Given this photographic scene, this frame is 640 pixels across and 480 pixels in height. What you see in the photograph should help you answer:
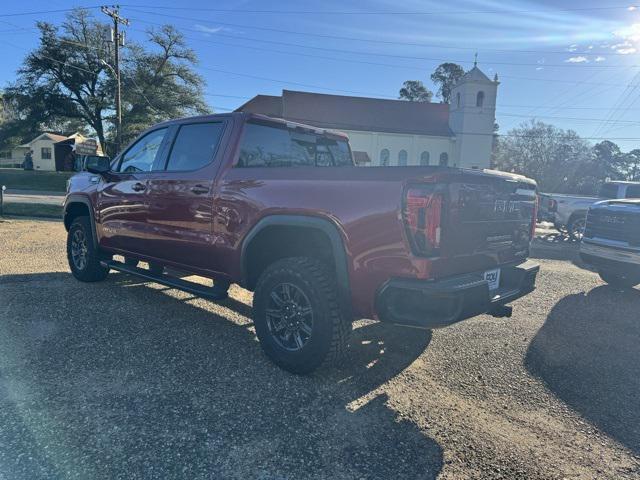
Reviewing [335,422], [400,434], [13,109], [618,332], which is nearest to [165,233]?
[335,422]

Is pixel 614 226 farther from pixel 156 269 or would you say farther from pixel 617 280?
pixel 156 269

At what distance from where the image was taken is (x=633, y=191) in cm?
1159

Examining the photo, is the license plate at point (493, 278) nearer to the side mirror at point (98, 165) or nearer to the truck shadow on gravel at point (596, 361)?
the truck shadow on gravel at point (596, 361)

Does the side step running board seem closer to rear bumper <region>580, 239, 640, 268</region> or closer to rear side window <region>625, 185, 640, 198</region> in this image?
rear bumper <region>580, 239, 640, 268</region>

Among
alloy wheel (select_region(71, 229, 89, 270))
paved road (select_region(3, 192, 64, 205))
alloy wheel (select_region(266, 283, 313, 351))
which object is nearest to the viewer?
alloy wheel (select_region(266, 283, 313, 351))

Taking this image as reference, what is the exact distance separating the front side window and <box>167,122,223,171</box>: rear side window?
32cm

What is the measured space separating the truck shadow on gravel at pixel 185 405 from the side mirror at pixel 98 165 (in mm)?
1698

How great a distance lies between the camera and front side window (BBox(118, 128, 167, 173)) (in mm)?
4715

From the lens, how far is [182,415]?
2.82 metres

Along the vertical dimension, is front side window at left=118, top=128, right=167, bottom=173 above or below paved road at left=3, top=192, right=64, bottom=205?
above

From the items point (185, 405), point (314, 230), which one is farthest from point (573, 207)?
point (185, 405)

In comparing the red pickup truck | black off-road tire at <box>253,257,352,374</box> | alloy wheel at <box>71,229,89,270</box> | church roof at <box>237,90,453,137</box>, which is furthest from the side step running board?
church roof at <box>237,90,453,137</box>

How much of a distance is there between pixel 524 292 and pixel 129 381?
3163mm

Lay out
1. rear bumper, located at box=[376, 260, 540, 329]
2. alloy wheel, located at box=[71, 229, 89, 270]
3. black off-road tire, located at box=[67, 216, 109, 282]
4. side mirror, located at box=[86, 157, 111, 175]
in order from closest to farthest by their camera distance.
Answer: rear bumper, located at box=[376, 260, 540, 329] < side mirror, located at box=[86, 157, 111, 175] < black off-road tire, located at box=[67, 216, 109, 282] < alloy wheel, located at box=[71, 229, 89, 270]
